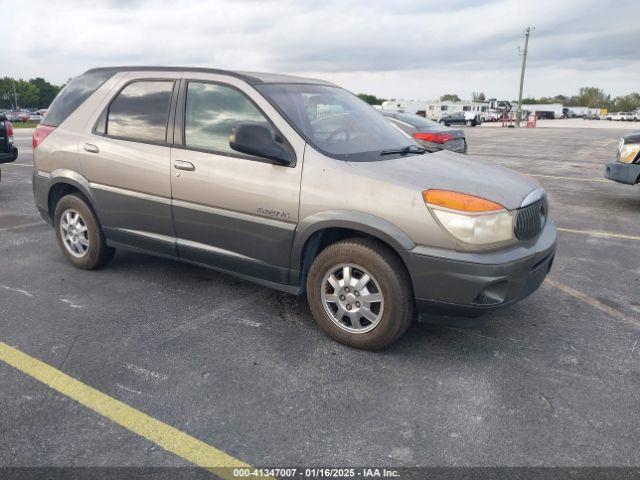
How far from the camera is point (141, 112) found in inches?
170

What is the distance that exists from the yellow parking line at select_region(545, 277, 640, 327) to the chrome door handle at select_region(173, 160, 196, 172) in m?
3.33

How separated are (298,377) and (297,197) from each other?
1.16 meters

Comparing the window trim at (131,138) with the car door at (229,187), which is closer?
the car door at (229,187)

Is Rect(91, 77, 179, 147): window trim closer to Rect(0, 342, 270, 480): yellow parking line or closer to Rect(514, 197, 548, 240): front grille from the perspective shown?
Rect(0, 342, 270, 480): yellow parking line

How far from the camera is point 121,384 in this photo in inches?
118

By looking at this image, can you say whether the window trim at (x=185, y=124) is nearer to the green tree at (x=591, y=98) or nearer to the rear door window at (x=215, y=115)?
the rear door window at (x=215, y=115)

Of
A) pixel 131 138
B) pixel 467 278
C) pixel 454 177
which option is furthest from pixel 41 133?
pixel 467 278

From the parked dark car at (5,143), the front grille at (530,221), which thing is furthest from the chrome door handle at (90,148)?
the parked dark car at (5,143)

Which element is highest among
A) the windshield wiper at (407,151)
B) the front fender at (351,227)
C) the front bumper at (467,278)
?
the windshield wiper at (407,151)

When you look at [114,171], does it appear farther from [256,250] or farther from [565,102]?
[565,102]

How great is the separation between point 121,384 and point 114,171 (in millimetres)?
2046

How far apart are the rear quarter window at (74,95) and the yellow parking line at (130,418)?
243 cm

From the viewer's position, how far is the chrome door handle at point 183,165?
391 cm

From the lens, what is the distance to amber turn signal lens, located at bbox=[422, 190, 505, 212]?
121 inches
